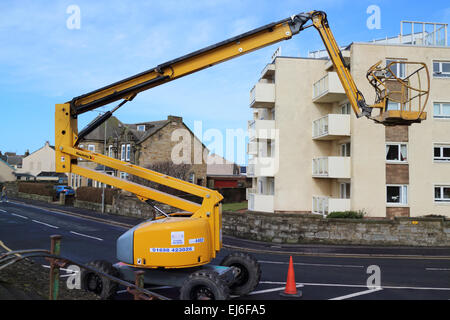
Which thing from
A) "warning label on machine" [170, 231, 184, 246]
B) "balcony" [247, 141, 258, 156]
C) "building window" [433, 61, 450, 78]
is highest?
"building window" [433, 61, 450, 78]

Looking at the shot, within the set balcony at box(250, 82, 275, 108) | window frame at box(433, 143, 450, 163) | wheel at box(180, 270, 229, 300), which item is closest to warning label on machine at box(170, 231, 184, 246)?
wheel at box(180, 270, 229, 300)

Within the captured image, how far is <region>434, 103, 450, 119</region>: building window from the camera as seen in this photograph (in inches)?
949

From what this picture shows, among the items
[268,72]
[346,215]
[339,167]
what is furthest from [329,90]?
[346,215]

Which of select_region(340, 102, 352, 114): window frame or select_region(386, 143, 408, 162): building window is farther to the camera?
select_region(340, 102, 352, 114): window frame

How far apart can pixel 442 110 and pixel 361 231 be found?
10332 millimetres

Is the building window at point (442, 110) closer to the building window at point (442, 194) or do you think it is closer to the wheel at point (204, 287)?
the building window at point (442, 194)

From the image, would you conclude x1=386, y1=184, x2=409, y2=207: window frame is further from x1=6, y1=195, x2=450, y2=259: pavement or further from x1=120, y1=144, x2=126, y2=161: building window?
x1=120, y1=144, x2=126, y2=161: building window

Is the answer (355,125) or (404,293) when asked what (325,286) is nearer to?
(404,293)

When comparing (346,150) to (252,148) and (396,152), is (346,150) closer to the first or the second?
(396,152)

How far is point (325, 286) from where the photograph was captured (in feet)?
37.8

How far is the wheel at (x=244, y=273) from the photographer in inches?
393

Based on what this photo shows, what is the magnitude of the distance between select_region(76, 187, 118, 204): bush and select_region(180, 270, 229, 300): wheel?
30.7m

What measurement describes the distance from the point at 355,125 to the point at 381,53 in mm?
4949
